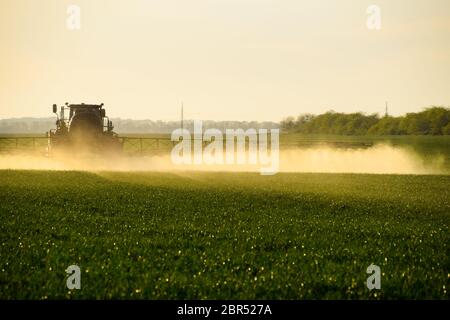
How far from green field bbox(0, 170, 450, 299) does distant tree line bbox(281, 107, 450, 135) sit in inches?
3490

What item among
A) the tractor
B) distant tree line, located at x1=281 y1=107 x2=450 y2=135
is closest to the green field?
the tractor

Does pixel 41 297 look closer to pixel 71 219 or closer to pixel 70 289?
pixel 70 289

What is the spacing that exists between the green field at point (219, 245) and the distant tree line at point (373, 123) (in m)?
88.6

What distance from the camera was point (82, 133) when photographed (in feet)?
115

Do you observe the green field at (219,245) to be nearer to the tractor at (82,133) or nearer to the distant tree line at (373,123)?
the tractor at (82,133)

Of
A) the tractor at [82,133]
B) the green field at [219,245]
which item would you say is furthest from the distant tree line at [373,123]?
the green field at [219,245]

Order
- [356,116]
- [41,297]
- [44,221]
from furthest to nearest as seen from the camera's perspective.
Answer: [356,116]
[44,221]
[41,297]

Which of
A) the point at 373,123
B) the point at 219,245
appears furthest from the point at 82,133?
the point at 373,123

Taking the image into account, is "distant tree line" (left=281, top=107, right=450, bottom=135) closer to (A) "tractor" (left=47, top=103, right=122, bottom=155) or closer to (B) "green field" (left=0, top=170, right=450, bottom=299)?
(A) "tractor" (left=47, top=103, right=122, bottom=155)

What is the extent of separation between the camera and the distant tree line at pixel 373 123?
9925 centimetres

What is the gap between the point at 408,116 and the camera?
358 ft

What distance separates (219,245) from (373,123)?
404 ft
